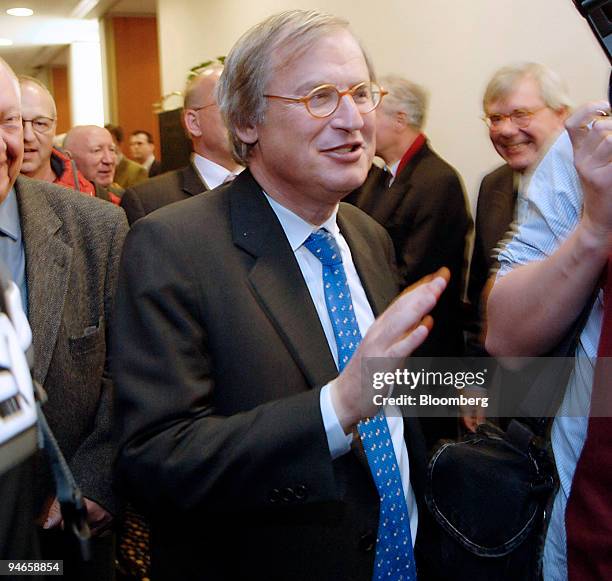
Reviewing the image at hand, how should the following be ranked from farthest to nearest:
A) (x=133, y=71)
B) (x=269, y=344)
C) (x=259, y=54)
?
(x=133, y=71)
(x=259, y=54)
(x=269, y=344)

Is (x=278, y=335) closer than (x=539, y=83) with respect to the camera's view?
Yes

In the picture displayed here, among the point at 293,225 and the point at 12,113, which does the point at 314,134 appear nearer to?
the point at 293,225

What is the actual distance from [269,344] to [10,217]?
73cm

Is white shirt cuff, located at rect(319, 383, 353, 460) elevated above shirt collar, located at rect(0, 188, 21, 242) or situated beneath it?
situated beneath

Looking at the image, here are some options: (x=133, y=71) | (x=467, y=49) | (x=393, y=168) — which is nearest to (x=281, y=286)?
(x=393, y=168)

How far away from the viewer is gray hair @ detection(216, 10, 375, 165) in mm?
1370

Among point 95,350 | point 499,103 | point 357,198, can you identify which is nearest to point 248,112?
point 95,350

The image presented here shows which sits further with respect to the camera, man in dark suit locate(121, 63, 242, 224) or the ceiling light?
the ceiling light

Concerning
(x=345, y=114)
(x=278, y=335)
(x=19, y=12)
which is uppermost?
(x=19, y=12)

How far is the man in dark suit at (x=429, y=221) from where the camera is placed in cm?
317

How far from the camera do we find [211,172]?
3.48m

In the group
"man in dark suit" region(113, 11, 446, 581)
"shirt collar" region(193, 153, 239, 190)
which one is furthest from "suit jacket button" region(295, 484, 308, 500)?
"shirt collar" region(193, 153, 239, 190)

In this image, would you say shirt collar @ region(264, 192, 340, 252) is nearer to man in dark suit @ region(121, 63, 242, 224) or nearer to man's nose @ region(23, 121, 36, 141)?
man in dark suit @ region(121, 63, 242, 224)

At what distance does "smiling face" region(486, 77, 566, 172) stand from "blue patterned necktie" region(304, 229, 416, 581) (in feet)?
5.70
